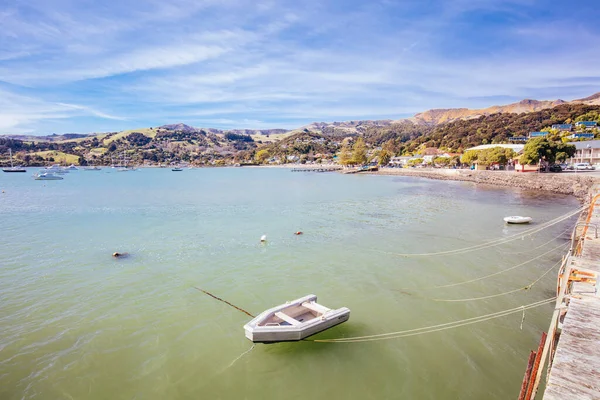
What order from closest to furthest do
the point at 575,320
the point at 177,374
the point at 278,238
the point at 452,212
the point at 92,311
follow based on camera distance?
the point at 575,320 < the point at 177,374 < the point at 92,311 < the point at 278,238 < the point at 452,212

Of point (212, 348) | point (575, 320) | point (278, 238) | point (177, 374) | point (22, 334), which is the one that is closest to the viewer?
point (575, 320)

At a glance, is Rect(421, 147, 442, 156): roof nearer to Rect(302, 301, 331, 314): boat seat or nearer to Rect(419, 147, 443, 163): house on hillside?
Rect(419, 147, 443, 163): house on hillside

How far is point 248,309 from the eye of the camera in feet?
46.3

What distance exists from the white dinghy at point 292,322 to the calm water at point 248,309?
767 millimetres

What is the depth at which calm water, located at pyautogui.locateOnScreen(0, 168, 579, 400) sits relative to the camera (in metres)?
9.67

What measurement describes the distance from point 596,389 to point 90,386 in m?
11.8

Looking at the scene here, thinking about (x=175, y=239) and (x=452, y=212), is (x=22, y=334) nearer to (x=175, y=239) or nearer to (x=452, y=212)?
(x=175, y=239)

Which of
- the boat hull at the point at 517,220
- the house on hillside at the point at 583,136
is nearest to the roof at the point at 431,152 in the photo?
the house on hillside at the point at 583,136

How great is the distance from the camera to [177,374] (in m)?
10.1

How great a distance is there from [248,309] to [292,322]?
3.94 m

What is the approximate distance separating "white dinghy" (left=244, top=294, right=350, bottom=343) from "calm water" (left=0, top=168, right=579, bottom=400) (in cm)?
77

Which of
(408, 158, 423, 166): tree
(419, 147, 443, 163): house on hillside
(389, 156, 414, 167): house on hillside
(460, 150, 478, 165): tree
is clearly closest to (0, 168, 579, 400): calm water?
(460, 150, 478, 165): tree

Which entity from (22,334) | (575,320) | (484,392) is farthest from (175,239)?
(575,320)

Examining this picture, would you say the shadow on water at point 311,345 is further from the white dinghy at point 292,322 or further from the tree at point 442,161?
the tree at point 442,161
